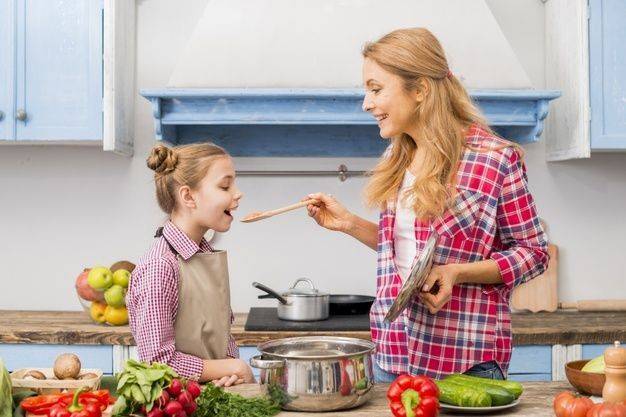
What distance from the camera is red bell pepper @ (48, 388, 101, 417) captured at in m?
1.37

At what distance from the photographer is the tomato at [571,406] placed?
137cm

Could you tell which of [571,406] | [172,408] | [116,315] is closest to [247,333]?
[116,315]

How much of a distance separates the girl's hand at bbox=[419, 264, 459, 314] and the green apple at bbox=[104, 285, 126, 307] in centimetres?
161

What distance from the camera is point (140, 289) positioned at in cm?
185

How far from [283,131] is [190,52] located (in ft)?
1.86

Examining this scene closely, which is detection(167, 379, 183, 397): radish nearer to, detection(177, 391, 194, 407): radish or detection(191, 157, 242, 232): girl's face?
detection(177, 391, 194, 407): radish

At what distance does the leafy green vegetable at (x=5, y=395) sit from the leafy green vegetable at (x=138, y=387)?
0.23m

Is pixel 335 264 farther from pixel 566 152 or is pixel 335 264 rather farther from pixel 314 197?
pixel 314 197

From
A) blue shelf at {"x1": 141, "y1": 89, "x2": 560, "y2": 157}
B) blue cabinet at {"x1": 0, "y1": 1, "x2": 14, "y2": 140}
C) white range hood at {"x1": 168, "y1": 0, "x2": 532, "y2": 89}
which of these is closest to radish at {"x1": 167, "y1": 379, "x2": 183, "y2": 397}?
blue shelf at {"x1": 141, "y1": 89, "x2": 560, "y2": 157}

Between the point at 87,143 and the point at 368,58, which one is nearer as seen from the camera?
the point at 368,58

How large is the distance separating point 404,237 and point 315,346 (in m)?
0.43

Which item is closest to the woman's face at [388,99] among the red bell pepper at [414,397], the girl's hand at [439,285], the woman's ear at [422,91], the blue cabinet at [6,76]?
the woman's ear at [422,91]

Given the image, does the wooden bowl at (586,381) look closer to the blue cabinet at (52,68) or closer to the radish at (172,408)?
the radish at (172,408)

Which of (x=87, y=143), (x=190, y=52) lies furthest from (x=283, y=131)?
(x=87, y=143)
